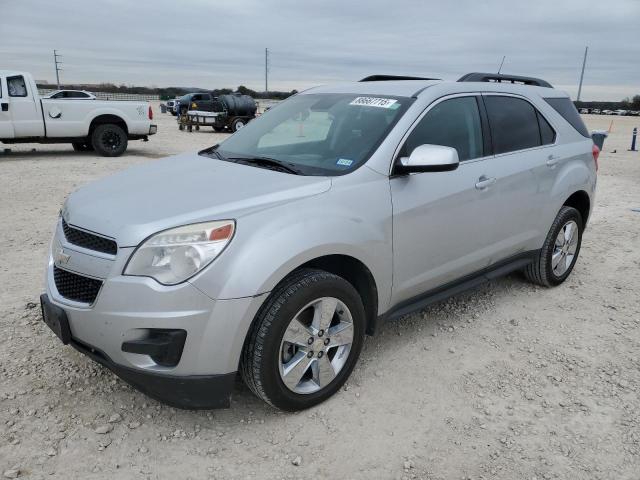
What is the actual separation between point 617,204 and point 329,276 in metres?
7.59

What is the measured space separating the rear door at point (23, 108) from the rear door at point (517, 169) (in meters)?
11.6

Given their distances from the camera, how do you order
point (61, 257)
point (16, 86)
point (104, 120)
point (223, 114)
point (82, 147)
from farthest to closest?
point (223, 114)
point (82, 147)
point (104, 120)
point (16, 86)
point (61, 257)

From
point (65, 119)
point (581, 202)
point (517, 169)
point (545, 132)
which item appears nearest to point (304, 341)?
point (517, 169)

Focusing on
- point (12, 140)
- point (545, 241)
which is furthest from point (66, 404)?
point (12, 140)

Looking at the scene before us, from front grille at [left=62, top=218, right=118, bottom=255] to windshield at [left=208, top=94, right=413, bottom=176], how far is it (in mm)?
1105

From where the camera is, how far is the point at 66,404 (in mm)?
2955

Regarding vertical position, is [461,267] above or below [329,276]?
below

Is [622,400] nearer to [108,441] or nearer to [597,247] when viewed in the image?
[108,441]

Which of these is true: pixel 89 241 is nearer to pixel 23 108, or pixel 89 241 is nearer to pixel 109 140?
pixel 23 108

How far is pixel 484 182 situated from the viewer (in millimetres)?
3684

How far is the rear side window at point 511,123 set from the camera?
3.96 metres

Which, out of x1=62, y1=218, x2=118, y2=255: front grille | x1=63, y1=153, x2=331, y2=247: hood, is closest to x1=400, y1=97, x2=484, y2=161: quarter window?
x1=63, y1=153, x2=331, y2=247: hood

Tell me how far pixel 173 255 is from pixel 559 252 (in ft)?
12.1

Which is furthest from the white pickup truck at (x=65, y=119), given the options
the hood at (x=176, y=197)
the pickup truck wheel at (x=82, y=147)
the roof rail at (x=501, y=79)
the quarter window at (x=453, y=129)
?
the quarter window at (x=453, y=129)
